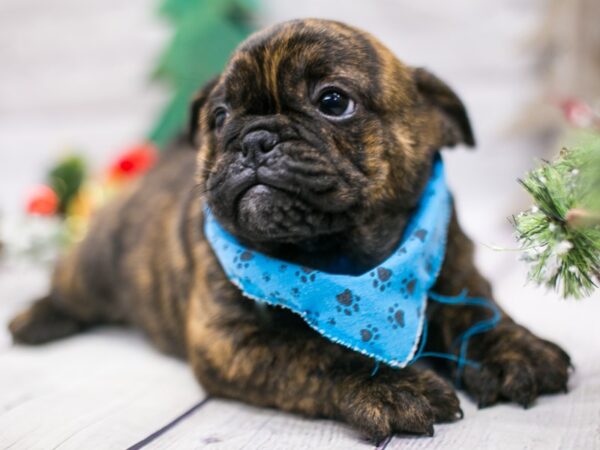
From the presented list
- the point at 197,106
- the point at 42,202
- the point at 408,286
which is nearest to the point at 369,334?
the point at 408,286

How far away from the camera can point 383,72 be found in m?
2.88

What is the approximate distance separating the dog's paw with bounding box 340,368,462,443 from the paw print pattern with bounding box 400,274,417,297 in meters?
0.28

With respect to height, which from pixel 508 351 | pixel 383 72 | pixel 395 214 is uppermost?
pixel 383 72

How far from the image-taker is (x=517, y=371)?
8.77 feet

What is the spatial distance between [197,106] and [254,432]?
1475 millimetres

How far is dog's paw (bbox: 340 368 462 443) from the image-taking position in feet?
7.89

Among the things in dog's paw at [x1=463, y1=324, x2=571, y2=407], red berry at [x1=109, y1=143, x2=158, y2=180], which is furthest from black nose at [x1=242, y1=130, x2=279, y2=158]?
red berry at [x1=109, y1=143, x2=158, y2=180]

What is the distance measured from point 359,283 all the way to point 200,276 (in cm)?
80

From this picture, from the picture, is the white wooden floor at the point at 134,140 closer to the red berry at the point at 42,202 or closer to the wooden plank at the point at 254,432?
the wooden plank at the point at 254,432

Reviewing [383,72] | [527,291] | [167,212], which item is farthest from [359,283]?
[527,291]

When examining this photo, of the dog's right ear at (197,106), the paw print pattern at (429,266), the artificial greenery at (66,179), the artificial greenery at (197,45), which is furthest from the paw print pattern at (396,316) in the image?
the artificial greenery at (197,45)

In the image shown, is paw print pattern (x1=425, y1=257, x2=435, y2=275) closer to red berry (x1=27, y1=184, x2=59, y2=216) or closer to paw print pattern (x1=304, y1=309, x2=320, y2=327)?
paw print pattern (x1=304, y1=309, x2=320, y2=327)

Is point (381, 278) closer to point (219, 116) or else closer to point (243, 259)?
point (243, 259)

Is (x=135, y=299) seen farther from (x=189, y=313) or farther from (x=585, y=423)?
(x=585, y=423)
